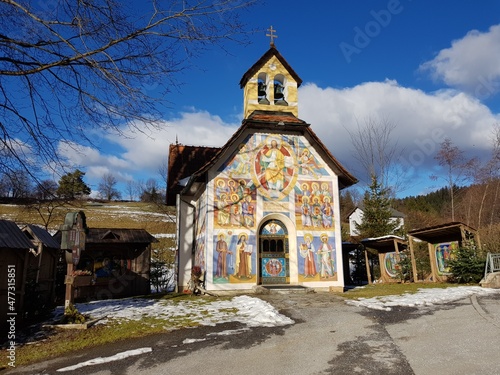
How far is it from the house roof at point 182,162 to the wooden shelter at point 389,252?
1094 cm

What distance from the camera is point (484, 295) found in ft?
39.0

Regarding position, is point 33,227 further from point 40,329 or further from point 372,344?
point 372,344

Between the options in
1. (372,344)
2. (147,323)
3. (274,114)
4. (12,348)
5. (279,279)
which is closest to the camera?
(372,344)

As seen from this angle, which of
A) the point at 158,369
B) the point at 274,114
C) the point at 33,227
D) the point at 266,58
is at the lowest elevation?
the point at 158,369

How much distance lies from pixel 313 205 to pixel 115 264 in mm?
10450

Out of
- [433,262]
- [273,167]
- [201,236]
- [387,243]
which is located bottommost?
[433,262]

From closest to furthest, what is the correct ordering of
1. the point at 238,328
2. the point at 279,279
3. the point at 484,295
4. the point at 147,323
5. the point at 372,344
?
the point at 372,344 < the point at 238,328 < the point at 147,323 < the point at 484,295 < the point at 279,279

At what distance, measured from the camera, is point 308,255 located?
1589 centimetres

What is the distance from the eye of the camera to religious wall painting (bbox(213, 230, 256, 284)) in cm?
1496

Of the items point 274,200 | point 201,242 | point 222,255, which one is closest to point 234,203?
point 274,200

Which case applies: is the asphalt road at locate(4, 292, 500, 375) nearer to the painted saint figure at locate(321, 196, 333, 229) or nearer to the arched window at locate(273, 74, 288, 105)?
the painted saint figure at locate(321, 196, 333, 229)

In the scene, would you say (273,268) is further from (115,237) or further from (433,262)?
(433,262)

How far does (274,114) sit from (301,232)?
19.5 ft

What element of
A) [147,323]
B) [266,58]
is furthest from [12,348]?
[266,58]
